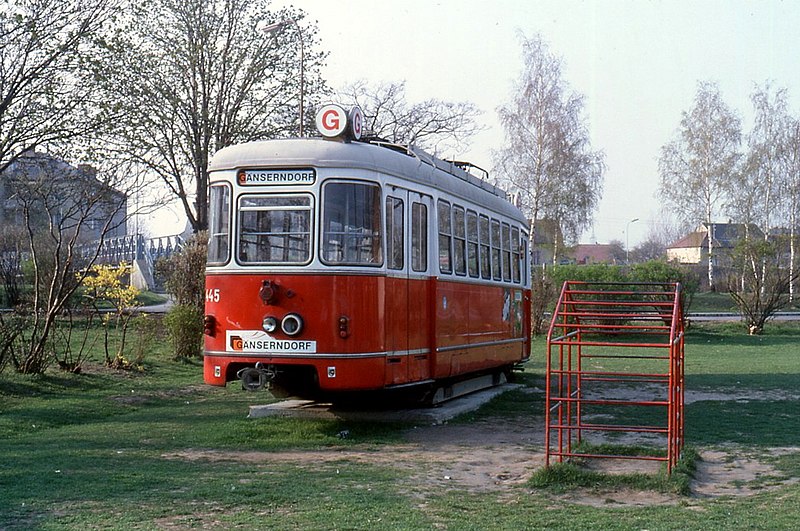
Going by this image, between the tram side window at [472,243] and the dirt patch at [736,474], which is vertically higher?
the tram side window at [472,243]

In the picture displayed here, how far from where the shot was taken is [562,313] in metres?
9.89

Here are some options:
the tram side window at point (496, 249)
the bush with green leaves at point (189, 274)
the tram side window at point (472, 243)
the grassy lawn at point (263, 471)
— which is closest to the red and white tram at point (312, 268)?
the grassy lawn at point (263, 471)

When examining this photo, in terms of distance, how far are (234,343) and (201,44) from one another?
17897 millimetres

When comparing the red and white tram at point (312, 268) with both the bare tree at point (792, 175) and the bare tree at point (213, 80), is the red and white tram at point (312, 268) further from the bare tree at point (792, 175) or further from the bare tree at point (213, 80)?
the bare tree at point (792, 175)

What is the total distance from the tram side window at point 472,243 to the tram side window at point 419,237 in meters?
1.93

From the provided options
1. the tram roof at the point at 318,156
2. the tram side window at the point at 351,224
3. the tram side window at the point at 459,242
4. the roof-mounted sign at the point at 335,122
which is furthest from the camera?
the tram side window at the point at 459,242

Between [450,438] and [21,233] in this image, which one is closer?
[450,438]

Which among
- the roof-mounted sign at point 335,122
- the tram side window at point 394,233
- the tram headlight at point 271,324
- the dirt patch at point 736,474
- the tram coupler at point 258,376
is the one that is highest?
the roof-mounted sign at point 335,122

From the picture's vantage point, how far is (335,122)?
12.0 m

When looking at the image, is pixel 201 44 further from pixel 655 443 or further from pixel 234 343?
pixel 655 443

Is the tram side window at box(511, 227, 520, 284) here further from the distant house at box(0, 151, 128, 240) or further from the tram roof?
the distant house at box(0, 151, 128, 240)

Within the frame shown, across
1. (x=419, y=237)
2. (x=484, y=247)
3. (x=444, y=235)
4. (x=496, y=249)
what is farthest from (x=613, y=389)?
(x=419, y=237)

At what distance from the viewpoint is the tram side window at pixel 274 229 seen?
1141cm

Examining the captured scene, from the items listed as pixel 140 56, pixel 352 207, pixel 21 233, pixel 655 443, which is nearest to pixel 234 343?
pixel 352 207
